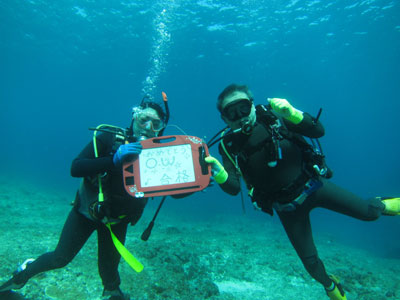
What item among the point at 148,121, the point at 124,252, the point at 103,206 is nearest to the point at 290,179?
the point at 148,121

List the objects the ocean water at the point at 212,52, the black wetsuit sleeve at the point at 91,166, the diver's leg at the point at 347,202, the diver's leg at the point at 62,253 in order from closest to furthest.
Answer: the black wetsuit sleeve at the point at 91,166
the diver's leg at the point at 62,253
the diver's leg at the point at 347,202
the ocean water at the point at 212,52

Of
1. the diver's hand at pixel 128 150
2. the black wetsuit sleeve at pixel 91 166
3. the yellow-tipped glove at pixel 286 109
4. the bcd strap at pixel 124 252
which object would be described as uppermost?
the yellow-tipped glove at pixel 286 109

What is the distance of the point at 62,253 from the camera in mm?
3045

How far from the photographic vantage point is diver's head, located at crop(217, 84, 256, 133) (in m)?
3.00

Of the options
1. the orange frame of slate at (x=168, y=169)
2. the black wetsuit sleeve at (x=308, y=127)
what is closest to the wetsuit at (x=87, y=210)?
the orange frame of slate at (x=168, y=169)

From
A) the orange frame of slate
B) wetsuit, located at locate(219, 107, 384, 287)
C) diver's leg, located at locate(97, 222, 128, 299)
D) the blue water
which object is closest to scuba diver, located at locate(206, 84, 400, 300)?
wetsuit, located at locate(219, 107, 384, 287)

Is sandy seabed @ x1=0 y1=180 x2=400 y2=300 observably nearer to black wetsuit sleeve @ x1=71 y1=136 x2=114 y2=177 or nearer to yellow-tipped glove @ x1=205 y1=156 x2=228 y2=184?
black wetsuit sleeve @ x1=71 y1=136 x2=114 y2=177

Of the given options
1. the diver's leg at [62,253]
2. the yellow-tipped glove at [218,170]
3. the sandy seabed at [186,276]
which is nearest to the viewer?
the yellow-tipped glove at [218,170]

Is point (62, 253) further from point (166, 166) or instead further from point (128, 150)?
point (166, 166)

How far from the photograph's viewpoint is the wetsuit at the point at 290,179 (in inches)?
122

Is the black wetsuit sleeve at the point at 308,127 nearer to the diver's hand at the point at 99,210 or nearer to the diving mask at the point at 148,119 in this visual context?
the diving mask at the point at 148,119

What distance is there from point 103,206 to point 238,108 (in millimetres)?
2212

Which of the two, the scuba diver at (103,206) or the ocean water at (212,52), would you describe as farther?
the ocean water at (212,52)

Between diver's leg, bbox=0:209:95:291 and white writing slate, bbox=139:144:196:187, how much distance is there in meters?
1.46
